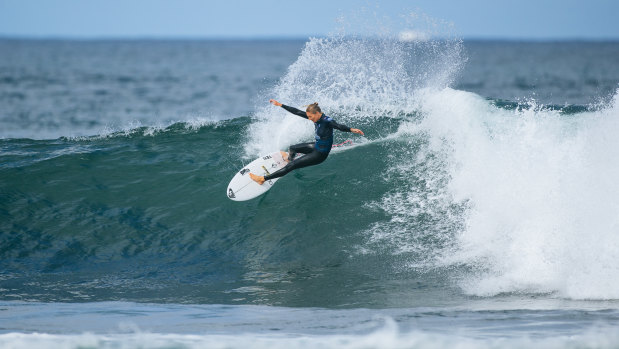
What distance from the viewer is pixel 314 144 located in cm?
1014

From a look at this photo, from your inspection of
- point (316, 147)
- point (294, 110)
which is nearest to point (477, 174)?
point (316, 147)

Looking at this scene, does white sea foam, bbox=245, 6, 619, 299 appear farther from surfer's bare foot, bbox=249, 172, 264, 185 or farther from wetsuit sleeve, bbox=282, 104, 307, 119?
wetsuit sleeve, bbox=282, 104, 307, 119

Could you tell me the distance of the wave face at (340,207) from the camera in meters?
7.91

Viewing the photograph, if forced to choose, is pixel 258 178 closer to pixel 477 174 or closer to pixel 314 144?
pixel 314 144

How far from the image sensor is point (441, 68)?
14273mm

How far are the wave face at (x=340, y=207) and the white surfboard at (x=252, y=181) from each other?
0.71ft

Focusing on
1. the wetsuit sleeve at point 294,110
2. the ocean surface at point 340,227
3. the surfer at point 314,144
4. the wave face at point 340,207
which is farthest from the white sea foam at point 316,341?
the wetsuit sleeve at point 294,110

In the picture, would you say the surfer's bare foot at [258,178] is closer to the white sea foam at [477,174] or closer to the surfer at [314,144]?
the surfer at [314,144]

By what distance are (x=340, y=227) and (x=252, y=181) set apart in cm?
178

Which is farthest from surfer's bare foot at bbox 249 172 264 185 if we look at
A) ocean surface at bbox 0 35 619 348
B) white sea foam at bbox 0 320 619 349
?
white sea foam at bbox 0 320 619 349

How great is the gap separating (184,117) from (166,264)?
56.3ft

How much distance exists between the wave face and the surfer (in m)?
0.74

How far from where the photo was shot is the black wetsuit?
31.9 ft

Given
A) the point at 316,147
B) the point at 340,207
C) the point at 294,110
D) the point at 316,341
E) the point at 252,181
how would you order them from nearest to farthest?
the point at 316,341 < the point at 294,110 < the point at 316,147 < the point at 340,207 < the point at 252,181
